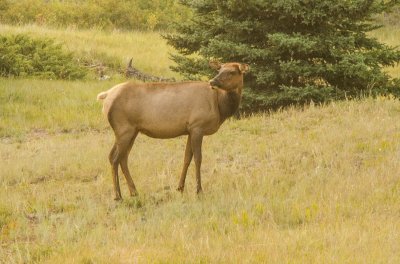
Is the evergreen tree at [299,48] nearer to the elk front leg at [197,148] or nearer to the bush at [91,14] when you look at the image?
the elk front leg at [197,148]

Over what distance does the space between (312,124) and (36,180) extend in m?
5.07

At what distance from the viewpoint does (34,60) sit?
19.2 m

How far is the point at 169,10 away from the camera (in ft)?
125

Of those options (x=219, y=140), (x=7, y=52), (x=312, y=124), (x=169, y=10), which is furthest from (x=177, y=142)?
(x=169, y=10)

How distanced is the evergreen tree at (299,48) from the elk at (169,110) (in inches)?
179

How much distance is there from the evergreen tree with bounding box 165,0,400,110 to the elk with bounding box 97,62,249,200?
455 centimetres

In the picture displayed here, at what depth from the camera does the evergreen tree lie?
43.0 ft

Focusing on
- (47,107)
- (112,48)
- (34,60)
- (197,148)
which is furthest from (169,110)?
(112,48)

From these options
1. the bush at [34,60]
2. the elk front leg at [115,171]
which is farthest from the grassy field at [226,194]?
the bush at [34,60]

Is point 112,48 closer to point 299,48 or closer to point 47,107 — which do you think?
point 47,107

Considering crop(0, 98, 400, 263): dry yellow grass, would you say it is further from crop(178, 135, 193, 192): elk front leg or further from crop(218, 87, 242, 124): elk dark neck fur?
crop(218, 87, 242, 124): elk dark neck fur

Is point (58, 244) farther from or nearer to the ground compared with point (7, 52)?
farther from the ground

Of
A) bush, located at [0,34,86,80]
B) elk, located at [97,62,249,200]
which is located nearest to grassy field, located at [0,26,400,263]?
elk, located at [97,62,249,200]

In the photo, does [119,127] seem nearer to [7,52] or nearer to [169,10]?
[7,52]
